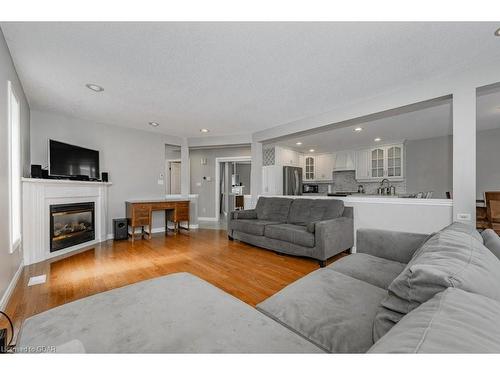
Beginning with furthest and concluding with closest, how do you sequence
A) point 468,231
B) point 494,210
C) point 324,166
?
point 324,166, point 494,210, point 468,231

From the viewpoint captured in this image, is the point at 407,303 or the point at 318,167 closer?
the point at 407,303

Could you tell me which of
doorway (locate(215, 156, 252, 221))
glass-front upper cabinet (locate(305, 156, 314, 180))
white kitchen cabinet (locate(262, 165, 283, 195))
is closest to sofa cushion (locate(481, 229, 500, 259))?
white kitchen cabinet (locate(262, 165, 283, 195))

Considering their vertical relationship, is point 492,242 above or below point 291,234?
above

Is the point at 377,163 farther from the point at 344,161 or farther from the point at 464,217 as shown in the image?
the point at 464,217

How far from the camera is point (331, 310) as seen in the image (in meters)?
1.01

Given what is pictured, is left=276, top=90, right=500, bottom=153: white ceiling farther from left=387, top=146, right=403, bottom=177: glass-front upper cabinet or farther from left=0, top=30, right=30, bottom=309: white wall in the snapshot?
left=0, top=30, right=30, bottom=309: white wall

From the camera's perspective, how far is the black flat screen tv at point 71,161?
332 cm

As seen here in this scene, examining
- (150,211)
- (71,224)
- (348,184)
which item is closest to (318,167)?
Answer: (348,184)

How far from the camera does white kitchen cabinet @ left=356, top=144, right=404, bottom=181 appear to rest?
5.54 m

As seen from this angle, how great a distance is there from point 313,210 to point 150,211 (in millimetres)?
3198

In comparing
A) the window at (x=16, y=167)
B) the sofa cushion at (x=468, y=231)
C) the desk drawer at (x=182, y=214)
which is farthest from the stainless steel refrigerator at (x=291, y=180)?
the window at (x=16, y=167)

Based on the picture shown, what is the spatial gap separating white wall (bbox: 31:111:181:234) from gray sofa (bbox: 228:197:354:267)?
2.27 meters

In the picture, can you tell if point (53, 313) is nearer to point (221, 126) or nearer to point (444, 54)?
point (444, 54)
